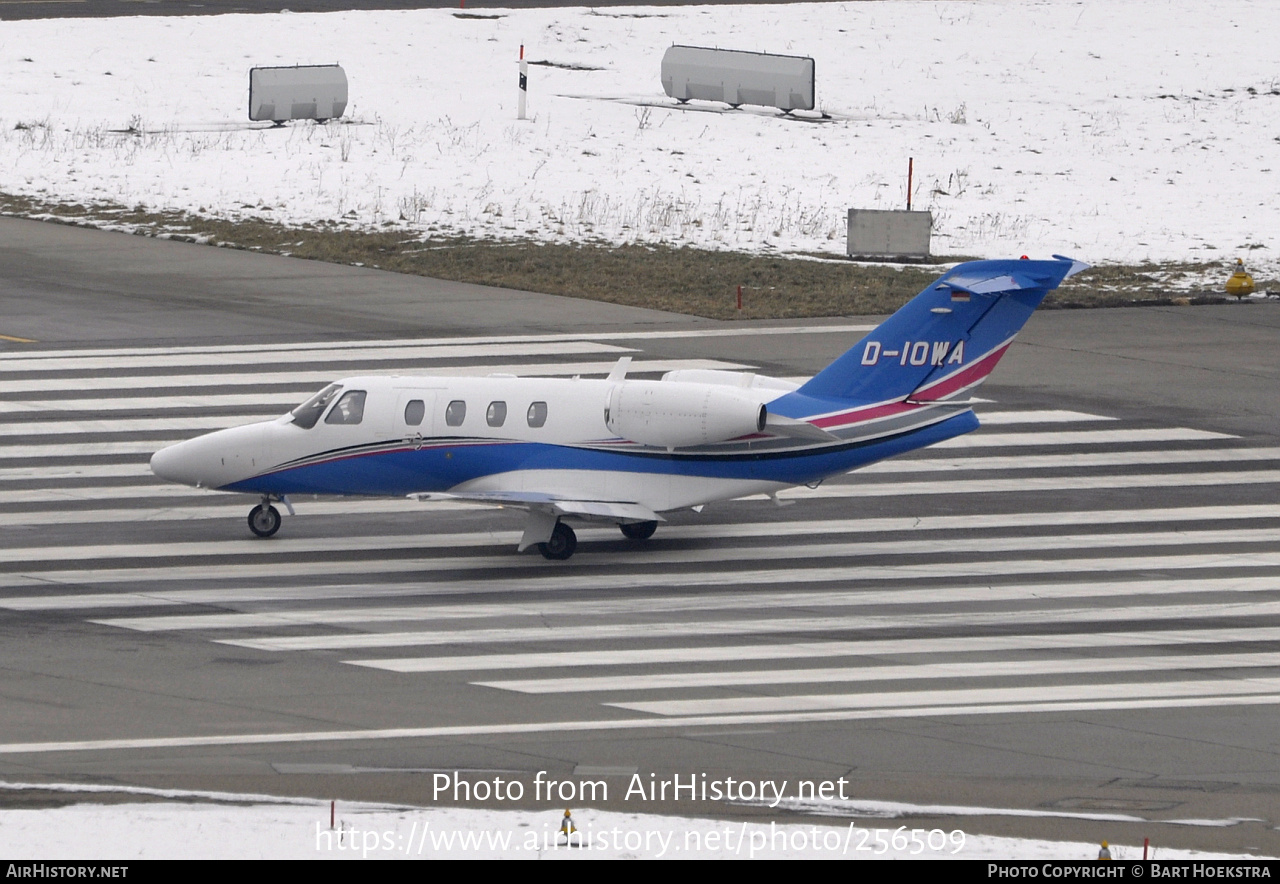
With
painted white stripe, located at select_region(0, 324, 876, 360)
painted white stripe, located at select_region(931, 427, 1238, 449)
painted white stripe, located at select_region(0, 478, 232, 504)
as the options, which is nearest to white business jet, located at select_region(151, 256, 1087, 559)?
painted white stripe, located at select_region(0, 478, 232, 504)

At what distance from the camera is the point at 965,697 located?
17.9 m

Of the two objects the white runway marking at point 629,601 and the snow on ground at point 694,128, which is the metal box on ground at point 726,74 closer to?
the snow on ground at point 694,128

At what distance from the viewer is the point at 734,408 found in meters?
22.6

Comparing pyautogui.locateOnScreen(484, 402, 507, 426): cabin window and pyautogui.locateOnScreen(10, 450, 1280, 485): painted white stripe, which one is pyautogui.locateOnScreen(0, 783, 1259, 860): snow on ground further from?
pyautogui.locateOnScreen(10, 450, 1280, 485): painted white stripe

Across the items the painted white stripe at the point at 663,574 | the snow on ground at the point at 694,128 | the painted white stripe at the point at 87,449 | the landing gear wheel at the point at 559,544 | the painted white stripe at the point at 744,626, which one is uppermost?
the snow on ground at the point at 694,128

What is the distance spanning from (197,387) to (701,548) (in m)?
10.7

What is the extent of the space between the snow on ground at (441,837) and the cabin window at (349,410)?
10587 millimetres

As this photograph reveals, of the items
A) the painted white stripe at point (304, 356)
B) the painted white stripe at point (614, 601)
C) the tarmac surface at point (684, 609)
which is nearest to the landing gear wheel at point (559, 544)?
the tarmac surface at point (684, 609)

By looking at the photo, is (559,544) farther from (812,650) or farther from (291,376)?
(291,376)

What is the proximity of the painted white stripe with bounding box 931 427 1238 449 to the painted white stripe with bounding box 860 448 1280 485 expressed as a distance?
63cm

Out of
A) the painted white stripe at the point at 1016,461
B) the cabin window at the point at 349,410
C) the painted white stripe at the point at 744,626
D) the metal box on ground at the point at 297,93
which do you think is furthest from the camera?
the metal box on ground at the point at 297,93

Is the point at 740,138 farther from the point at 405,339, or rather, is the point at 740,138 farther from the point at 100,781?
the point at 100,781

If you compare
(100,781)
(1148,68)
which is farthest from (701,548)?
(1148,68)

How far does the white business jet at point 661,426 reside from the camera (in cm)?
2286
